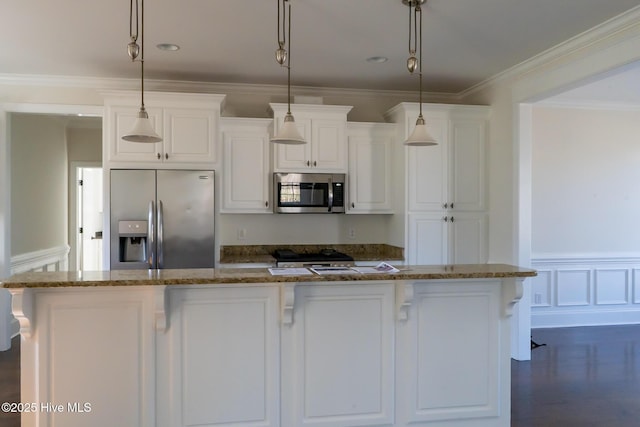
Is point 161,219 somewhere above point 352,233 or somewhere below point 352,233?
above

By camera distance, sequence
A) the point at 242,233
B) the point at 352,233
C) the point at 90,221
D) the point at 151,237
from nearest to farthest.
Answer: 1. the point at 151,237
2. the point at 242,233
3. the point at 352,233
4. the point at 90,221

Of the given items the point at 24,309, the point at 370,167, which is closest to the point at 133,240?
the point at 24,309

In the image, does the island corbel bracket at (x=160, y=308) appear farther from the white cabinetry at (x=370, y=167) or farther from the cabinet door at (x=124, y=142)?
the white cabinetry at (x=370, y=167)

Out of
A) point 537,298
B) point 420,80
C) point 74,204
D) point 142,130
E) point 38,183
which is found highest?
point 420,80

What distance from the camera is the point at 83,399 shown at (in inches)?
94.7

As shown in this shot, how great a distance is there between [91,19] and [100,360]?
2230mm

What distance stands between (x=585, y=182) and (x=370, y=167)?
273 centimetres

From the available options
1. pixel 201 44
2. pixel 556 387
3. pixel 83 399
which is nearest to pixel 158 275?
pixel 83 399

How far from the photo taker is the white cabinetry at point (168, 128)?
164 inches

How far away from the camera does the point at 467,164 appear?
468 centimetres

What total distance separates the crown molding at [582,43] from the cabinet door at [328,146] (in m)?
1.57

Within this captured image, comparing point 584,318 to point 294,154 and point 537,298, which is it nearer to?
point 537,298

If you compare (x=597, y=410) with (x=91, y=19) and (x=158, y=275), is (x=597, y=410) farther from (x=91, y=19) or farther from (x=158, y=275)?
(x=91, y=19)

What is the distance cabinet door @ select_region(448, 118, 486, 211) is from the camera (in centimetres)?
466
